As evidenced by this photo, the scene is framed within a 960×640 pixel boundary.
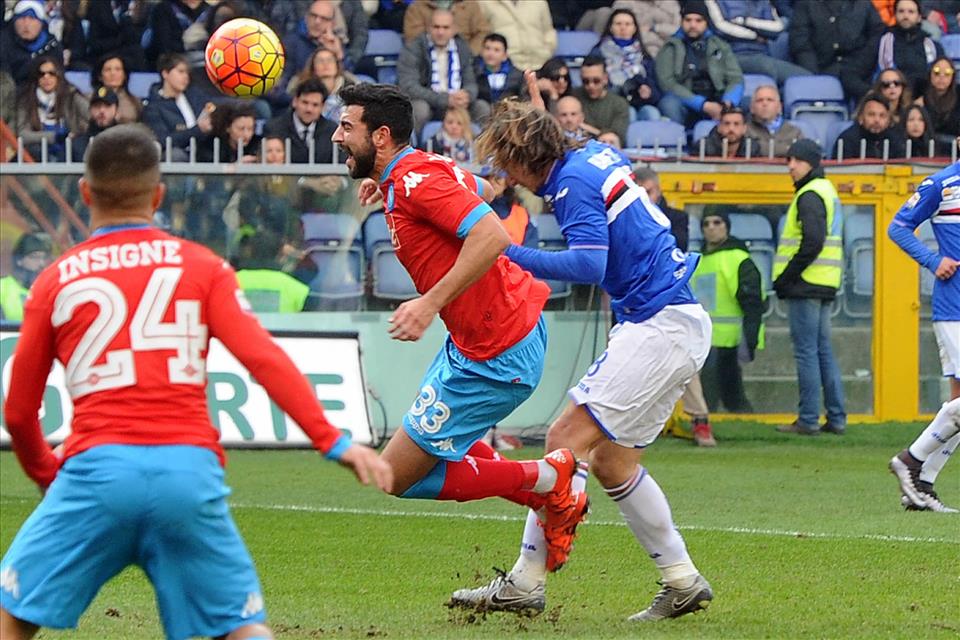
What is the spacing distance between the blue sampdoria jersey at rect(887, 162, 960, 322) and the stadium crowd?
4.53 metres

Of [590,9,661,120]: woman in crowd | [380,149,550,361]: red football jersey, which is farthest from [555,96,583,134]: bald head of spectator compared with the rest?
[380,149,550,361]: red football jersey

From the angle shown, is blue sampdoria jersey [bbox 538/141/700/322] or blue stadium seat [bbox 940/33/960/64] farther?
blue stadium seat [bbox 940/33/960/64]

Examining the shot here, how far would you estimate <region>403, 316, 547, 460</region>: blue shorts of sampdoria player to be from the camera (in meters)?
6.76

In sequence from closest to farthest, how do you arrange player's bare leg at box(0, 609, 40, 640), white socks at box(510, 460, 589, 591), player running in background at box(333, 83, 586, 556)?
1. player's bare leg at box(0, 609, 40, 640)
2. player running in background at box(333, 83, 586, 556)
3. white socks at box(510, 460, 589, 591)

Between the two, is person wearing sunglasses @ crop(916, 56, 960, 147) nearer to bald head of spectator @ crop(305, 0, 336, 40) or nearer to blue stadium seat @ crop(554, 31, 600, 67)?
blue stadium seat @ crop(554, 31, 600, 67)

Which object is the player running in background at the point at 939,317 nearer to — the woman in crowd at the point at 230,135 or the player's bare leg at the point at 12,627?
the woman in crowd at the point at 230,135

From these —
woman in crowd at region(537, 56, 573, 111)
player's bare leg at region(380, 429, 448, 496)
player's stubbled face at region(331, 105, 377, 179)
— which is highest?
player's stubbled face at region(331, 105, 377, 179)

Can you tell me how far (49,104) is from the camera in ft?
52.9

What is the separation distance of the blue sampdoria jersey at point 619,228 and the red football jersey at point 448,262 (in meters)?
0.34

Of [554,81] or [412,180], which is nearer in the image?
[412,180]

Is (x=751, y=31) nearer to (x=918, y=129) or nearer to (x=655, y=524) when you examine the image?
(x=918, y=129)

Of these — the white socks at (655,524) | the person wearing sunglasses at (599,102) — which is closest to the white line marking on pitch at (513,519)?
the white socks at (655,524)

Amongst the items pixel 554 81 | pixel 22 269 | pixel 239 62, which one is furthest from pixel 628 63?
pixel 239 62

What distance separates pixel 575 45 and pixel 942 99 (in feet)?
12.8
